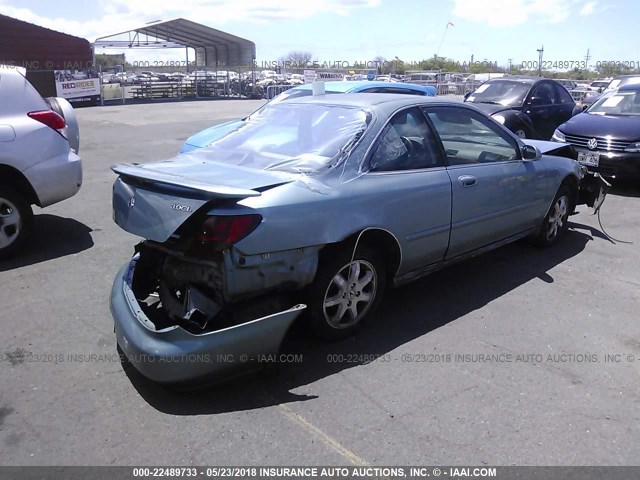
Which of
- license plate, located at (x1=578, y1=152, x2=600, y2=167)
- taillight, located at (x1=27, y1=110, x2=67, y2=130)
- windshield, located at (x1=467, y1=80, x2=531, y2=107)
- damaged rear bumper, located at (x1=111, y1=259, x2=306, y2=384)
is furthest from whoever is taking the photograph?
windshield, located at (x1=467, y1=80, x2=531, y2=107)

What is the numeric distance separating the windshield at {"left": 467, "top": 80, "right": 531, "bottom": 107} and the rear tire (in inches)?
365

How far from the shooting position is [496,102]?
38.2ft

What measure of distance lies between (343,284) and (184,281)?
1.03 m

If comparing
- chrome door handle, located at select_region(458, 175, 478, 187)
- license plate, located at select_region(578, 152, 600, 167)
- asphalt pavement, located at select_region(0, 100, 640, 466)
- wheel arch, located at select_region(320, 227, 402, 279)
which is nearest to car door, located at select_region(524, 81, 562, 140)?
license plate, located at select_region(578, 152, 600, 167)

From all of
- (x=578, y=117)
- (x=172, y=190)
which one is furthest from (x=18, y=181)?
(x=578, y=117)

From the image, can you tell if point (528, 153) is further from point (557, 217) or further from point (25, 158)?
point (25, 158)

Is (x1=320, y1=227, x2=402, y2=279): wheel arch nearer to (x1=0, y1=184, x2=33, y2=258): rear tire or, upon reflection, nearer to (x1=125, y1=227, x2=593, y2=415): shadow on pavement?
(x1=125, y1=227, x2=593, y2=415): shadow on pavement

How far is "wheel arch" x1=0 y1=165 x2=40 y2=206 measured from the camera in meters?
5.43

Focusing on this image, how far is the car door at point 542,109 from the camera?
11539 mm

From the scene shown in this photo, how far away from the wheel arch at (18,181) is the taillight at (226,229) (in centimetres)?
328

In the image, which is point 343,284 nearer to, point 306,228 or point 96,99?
point 306,228

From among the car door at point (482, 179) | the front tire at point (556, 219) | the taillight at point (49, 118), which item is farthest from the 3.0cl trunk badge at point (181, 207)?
the front tire at point (556, 219)

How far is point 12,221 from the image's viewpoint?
5.45 meters

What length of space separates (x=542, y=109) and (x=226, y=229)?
34.1ft
